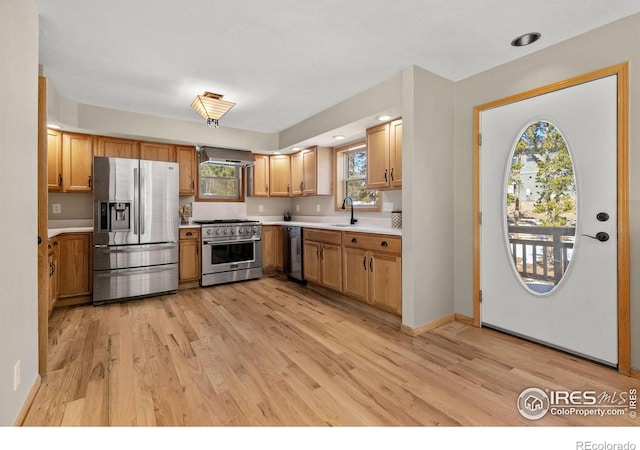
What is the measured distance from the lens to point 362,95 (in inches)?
133

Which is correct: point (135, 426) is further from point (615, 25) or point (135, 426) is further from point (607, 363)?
point (615, 25)

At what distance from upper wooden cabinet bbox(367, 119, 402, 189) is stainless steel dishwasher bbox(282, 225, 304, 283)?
1.51m

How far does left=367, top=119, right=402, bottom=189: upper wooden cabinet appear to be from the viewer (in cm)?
328

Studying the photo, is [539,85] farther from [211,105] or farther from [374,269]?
[211,105]

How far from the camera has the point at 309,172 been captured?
5.01 metres

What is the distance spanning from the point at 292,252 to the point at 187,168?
2.03 metres

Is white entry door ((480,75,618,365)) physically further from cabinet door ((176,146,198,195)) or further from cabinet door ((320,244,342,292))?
cabinet door ((176,146,198,195))

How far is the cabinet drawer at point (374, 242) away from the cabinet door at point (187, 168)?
258 centimetres

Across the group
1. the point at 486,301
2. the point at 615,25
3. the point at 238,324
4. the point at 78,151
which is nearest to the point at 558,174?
the point at 615,25

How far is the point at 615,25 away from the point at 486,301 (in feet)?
7.51

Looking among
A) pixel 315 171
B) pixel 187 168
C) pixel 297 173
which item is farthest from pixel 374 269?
pixel 187 168

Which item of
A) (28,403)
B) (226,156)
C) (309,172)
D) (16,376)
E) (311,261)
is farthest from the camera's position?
(309,172)

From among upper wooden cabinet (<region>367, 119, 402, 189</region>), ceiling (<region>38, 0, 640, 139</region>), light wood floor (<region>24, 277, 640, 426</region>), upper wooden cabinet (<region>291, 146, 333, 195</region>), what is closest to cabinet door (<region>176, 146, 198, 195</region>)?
ceiling (<region>38, 0, 640, 139</region>)

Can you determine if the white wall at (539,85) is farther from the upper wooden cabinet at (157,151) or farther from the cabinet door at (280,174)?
the upper wooden cabinet at (157,151)
